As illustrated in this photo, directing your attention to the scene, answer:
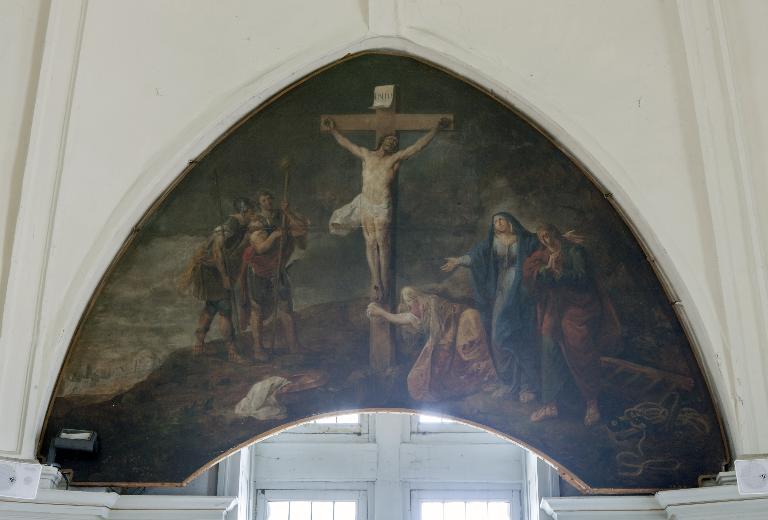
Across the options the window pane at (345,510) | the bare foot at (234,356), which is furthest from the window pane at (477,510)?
the bare foot at (234,356)

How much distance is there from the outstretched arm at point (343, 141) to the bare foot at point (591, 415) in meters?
2.83

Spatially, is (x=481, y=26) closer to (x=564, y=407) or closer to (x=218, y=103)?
(x=218, y=103)

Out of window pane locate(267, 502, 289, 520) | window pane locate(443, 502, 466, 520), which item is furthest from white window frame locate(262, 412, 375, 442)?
window pane locate(443, 502, 466, 520)

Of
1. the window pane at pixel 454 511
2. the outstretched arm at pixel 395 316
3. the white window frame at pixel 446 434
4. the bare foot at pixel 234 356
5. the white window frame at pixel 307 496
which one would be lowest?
the window pane at pixel 454 511

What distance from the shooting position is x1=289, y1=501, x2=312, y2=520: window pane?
37.7ft

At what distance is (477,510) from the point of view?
37.6 ft

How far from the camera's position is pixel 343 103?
33.9ft

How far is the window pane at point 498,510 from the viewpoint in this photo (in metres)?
11.4

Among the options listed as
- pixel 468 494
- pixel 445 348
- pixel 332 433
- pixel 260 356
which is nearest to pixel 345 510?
pixel 332 433

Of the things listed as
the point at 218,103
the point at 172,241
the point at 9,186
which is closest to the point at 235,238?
the point at 172,241

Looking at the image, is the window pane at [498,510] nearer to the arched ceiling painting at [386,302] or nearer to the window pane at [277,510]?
the window pane at [277,510]

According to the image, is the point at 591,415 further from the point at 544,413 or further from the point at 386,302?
the point at 386,302

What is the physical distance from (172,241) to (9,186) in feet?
4.52

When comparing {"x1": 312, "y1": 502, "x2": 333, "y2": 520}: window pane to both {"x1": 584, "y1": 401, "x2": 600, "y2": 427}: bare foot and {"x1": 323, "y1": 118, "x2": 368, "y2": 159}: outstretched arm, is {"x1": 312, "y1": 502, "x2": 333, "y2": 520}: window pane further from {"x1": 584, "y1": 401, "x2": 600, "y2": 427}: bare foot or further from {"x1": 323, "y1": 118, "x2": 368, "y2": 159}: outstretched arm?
{"x1": 323, "y1": 118, "x2": 368, "y2": 159}: outstretched arm
